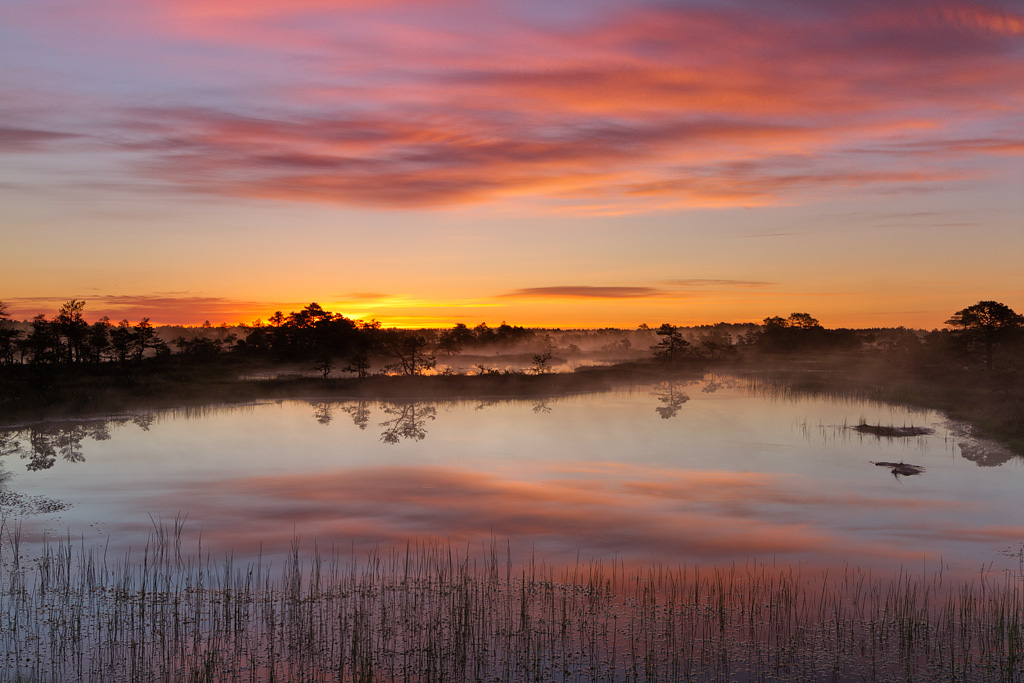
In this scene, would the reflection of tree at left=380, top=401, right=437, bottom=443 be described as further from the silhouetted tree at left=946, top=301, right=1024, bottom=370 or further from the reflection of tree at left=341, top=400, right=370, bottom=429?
the silhouetted tree at left=946, top=301, right=1024, bottom=370

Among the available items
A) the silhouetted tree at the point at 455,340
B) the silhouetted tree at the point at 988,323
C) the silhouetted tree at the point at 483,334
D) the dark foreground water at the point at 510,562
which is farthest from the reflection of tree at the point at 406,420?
the silhouetted tree at the point at 483,334

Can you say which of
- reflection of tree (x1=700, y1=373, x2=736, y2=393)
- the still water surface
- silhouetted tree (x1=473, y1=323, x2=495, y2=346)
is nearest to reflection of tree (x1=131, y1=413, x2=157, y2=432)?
the still water surface

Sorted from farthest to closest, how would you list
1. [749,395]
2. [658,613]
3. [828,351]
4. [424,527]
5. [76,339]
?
[828,351] < [76,339] < [749,395] < [424,527] < [658,613]

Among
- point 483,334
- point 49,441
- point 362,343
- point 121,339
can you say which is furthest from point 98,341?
point 483,334

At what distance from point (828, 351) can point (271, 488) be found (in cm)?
8546

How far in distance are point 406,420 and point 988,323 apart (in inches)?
1868

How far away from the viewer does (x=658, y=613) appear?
12078mm

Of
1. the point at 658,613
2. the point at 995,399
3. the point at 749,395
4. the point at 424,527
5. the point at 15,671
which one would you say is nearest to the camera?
the point at 15,671

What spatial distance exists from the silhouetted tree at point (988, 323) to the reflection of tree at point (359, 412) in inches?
1792

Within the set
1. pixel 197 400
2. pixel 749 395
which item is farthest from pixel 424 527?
pixel 749 395

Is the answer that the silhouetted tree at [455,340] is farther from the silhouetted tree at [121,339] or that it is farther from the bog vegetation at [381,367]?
the silhouetted tree at [121,339]

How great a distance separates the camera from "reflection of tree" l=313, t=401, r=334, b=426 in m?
38.1

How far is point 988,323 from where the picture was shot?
60.8 meters

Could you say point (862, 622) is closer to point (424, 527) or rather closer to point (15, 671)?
point (424, 527)
